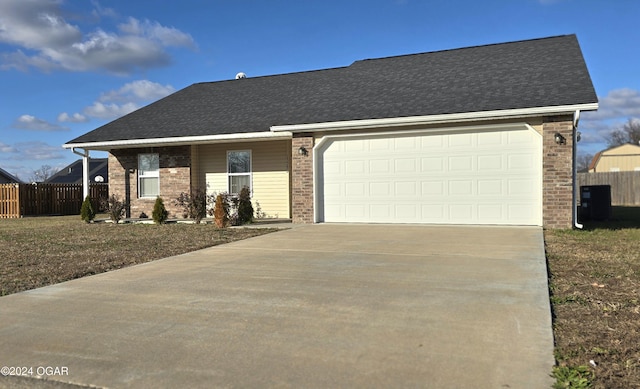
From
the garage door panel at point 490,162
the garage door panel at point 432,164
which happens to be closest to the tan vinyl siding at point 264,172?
the garage door panel at point 432,164

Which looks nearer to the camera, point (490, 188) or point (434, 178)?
point (490, 188)

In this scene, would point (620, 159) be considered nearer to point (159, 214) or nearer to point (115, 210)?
point (159, 214)

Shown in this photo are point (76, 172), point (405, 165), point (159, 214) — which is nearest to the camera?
point (405, 165)

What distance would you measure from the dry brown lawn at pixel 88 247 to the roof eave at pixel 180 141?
2625 millimetres

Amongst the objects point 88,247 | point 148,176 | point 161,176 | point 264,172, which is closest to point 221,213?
point 264,172

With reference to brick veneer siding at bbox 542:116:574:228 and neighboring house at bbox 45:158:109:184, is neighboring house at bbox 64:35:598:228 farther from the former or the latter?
neighboring house at bbox 45:158:109:184

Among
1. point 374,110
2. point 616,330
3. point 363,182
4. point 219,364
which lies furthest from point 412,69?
point 219,364

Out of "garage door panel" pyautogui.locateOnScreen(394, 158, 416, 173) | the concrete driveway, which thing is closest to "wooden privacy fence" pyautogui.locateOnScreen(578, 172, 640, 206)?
"garage door panel" pyautogui.locateOnScreen(394, 158, 416, 173)

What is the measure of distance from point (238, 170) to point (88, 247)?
7111 mm

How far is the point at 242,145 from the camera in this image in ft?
53.6

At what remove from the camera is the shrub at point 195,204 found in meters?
15.1

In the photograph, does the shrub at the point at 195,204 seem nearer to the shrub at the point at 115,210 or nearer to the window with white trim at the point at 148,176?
the window with white trim at the point at 148,176

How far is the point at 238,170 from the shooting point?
16484 mm

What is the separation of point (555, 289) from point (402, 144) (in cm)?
754
